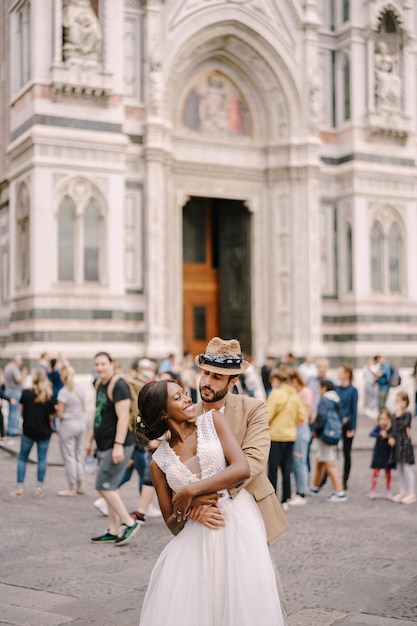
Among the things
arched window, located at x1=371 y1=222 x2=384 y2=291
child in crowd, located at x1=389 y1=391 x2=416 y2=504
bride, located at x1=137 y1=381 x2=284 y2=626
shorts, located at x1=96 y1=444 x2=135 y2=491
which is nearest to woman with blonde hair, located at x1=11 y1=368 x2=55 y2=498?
shorts, located at x1=96 y1=444 x2=135 y2=491

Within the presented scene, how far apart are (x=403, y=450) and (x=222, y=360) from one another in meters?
6.92

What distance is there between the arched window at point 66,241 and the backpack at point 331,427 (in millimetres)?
10558

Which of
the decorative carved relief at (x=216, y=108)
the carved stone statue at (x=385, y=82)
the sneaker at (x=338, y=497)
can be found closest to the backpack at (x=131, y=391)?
the sneaker at (x=338, y=497)

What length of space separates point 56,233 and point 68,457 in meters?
9.76

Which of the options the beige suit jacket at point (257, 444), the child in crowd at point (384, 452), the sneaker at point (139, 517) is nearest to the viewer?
the beige suit jacket at point (257, 444)

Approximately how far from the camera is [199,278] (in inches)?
985

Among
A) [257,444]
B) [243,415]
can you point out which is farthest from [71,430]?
[257,444]

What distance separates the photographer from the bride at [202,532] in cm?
379

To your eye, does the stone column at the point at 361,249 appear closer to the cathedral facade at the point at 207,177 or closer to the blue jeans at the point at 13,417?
the cathedral facade at the point at 207,177

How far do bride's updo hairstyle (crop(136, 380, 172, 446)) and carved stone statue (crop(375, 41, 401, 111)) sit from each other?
70.4ft

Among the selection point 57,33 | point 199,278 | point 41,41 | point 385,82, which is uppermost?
point 385,82

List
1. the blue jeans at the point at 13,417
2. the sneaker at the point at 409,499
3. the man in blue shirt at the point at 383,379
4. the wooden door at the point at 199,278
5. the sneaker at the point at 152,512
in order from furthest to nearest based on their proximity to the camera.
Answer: the wooden door at the point at 199,278
the man in blue shirt at the point at 383,379
the blue jeans at the point at 13,417
the sneaker at the point at 409,499
the sneaker at the point at 152,512

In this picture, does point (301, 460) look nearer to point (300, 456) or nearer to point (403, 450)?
point (300, 456)

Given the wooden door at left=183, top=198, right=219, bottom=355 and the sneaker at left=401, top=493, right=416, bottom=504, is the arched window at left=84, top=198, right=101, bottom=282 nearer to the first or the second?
the wooden door at left=183, top=198, right=219, bottom=355
